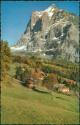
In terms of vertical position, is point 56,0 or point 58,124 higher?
point 56,0

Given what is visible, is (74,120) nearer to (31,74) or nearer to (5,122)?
(5,122)

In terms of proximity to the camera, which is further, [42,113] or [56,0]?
[42,113]

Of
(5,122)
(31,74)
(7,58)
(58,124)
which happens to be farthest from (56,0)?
(31,74)

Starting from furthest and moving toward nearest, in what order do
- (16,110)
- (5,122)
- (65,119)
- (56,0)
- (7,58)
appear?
1. (7,58)
2. (65,119)
3. (16,110)
4. (5,122)
5. (56,0)

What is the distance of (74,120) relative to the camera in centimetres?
2958

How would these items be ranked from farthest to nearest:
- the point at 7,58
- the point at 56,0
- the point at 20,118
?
1. the point at 7,58
2. the point at 20,118
3. the point at 56,0

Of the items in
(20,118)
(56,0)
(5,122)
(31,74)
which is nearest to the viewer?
(56,0)

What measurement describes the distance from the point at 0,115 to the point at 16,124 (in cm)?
153

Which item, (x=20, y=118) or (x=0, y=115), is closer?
(x=0, y=115)

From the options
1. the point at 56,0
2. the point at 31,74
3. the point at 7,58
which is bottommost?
the point at 31,74

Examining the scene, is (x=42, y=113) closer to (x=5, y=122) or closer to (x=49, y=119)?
(x=49, y=119)

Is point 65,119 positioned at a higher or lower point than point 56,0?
lower

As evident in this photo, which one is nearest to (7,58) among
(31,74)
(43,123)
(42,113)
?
(42,113)

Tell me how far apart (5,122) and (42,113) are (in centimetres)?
756
